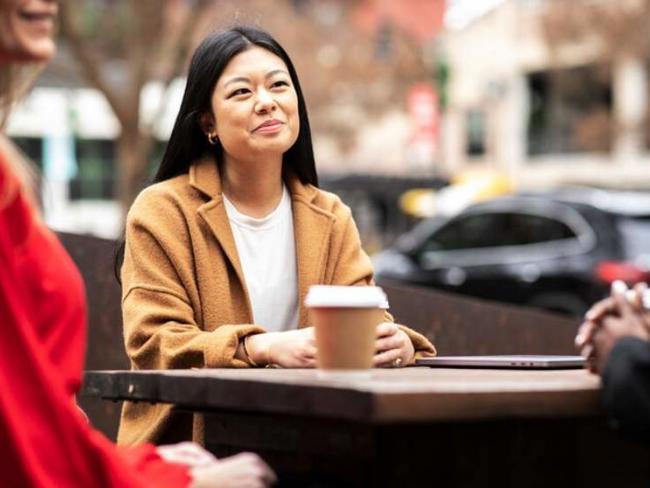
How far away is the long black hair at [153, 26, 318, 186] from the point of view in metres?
4.08

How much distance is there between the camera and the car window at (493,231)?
1642cm

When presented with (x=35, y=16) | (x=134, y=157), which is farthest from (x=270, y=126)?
(x=134, y=157)

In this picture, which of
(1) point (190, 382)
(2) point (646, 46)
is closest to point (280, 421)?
(1) point (190, 382)

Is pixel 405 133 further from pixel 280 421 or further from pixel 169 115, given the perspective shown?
pixel 280 421

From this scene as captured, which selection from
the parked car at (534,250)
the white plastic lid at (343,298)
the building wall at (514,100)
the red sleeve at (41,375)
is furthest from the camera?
the building wall at (514,100)

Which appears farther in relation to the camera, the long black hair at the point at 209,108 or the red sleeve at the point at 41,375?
the long black hair at the point at 209,108

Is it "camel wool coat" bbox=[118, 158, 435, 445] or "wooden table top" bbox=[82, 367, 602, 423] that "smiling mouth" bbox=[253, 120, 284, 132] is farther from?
"wooden table top" bbox=[82, 367, 602, 423]

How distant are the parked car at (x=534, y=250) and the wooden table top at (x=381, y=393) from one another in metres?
12.2

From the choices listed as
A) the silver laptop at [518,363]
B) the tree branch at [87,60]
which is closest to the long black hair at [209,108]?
the silver laptop at [518,363]

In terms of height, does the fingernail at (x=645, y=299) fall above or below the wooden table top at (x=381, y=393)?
above

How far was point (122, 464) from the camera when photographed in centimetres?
229

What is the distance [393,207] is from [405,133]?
1734 centimetres

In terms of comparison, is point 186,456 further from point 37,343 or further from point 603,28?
point 603,28

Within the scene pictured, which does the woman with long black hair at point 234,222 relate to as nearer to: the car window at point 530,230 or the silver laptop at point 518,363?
the silver laptop at point 518,363
